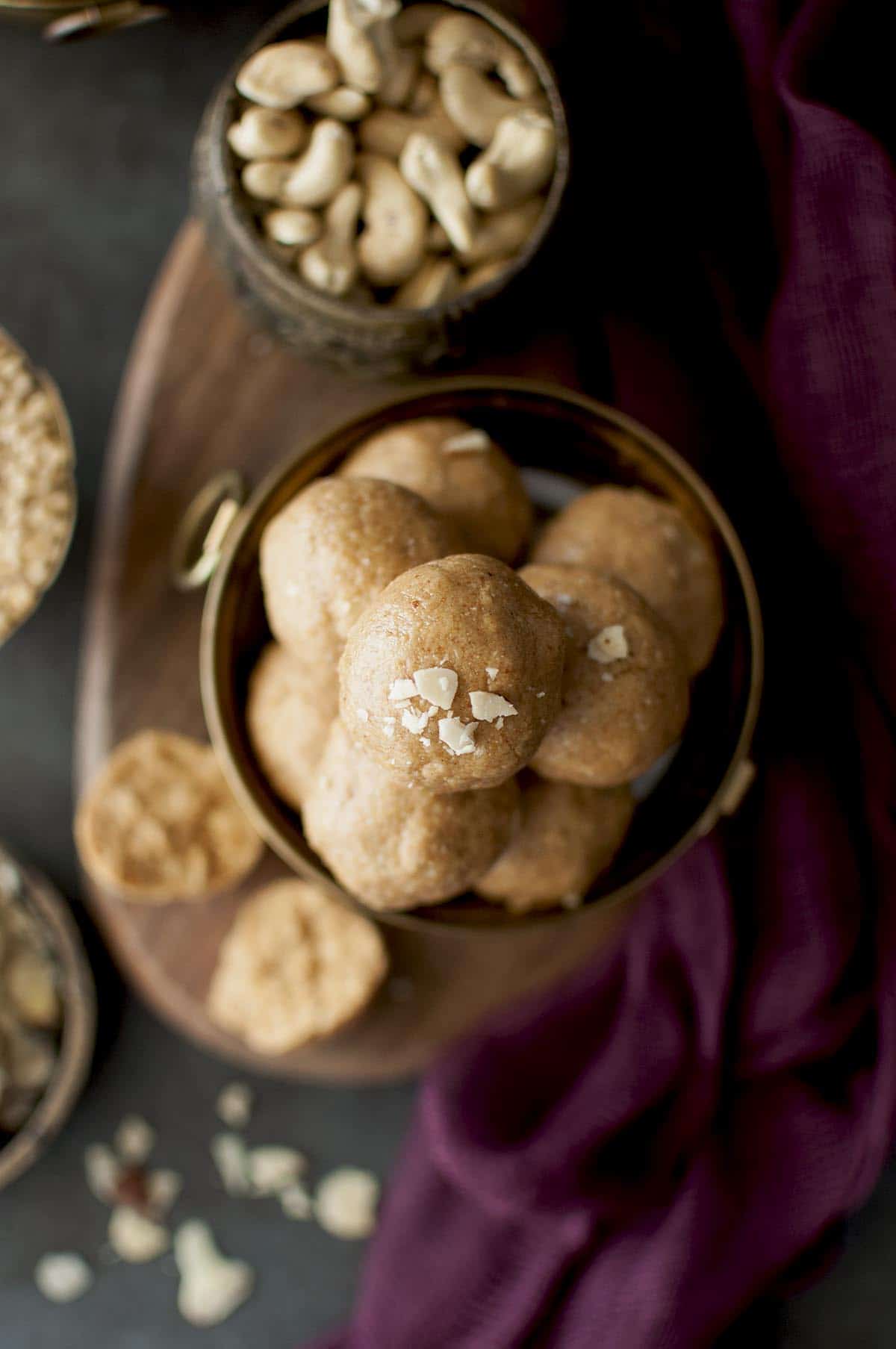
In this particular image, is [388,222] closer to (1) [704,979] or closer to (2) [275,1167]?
(1) [704,979]

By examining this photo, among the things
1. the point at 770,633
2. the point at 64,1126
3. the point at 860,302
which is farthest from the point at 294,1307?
the point at 860,302

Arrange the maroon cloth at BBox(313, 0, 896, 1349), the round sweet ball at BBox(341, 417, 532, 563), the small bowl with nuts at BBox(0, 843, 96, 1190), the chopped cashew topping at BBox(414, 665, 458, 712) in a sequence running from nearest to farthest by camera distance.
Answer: the chopped cashew topping at BBox(414, 665, 458, 712), the round sweet ball at BBox(341, 417, 532, 563), the maroon cloth at BBox(313, 0, 896, 1349), the small bowl with nuts at BBox(0, 843, 96, 1190)

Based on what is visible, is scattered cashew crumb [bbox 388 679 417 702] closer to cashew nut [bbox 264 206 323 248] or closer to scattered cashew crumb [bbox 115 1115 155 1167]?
cashew nut [bbox 264 206 323 248]

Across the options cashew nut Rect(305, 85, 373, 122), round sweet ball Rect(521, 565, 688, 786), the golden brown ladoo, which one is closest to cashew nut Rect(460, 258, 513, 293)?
cashew nut Rect(305, 85, 373, 122)

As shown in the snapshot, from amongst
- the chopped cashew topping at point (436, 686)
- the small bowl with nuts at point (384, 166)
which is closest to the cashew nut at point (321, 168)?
the small bowl with nuts at point (384, 166)

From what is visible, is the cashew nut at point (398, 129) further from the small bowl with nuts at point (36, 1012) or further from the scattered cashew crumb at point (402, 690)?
the small bowl with nuts at point (36, 1012)

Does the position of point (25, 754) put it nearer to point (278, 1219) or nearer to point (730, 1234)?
point (278, 1219)
